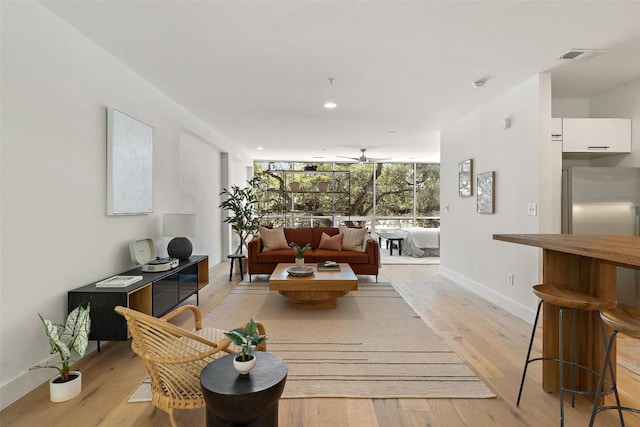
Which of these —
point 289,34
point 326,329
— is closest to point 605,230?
point 326,329

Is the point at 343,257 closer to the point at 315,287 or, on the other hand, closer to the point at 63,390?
the point at 315,287

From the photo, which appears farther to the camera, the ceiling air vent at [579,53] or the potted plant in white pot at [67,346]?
the ceiling air vent at [579,53]

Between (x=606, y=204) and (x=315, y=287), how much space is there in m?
3.25

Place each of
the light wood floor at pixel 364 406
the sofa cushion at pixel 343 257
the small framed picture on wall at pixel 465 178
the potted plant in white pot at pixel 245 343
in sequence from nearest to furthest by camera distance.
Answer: the potted plant in white pot at pixel 245 343 → the light wood floor at pixel 364 406 → the small framed picture on wall at pixel 465 178 → the sofa cushion at pixel 343 257

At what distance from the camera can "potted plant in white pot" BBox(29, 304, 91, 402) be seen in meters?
2.18

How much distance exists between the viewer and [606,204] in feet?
12.1

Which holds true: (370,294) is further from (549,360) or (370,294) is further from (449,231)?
(549,360)

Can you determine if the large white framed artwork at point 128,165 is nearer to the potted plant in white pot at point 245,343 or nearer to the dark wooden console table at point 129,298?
the dark wooden console table at point 129,298

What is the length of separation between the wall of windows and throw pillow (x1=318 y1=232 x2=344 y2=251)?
4105mm

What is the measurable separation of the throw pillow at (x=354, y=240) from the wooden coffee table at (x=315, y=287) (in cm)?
161

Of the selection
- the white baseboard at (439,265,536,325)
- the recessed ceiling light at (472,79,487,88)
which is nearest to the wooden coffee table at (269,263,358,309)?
the white baseboard at (439,265,536,325)

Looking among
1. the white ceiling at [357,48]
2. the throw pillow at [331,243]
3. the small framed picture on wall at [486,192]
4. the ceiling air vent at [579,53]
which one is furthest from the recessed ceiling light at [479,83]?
the throw pillow at [331,243]

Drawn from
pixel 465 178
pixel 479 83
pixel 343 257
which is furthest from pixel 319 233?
pixel 479 83

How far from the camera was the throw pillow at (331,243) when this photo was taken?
595 centimetres
